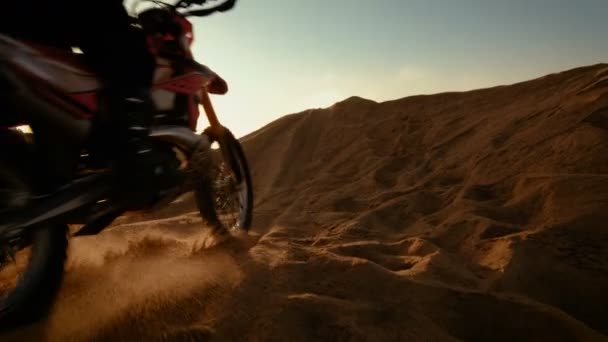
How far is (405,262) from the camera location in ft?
6.83

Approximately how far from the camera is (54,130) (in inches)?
56.8

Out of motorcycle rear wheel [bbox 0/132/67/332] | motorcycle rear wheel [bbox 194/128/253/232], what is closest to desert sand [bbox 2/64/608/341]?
motorcycle rear wheel [bbox 0/132/67/332]

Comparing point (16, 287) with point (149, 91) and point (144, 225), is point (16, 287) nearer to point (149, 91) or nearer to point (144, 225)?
point (149, 91)

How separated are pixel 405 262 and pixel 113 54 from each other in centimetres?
152

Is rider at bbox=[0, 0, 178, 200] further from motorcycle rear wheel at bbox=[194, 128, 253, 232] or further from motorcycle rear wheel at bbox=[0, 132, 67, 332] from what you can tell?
motorcycle rear wheel at bbox=[194, 128, 253, 232]

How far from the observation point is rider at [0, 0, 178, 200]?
1.43 metres

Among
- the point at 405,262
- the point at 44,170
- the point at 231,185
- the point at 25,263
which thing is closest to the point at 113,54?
the point at 44,170

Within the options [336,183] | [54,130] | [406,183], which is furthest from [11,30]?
[336,183]

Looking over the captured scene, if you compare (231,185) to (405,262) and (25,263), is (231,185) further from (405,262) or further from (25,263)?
(25,263)

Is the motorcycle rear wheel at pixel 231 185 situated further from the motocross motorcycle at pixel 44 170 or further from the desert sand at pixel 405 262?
the motocross motorcycle at pixel 44 170

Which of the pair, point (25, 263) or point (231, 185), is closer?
point (25, 263)

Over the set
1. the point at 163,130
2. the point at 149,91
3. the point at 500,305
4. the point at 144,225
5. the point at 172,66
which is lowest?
the point at 500,305

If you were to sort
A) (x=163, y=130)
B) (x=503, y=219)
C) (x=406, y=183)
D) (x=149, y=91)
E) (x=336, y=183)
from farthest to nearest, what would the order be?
(x=336, y=183), (x=406, y=183), (x=503, y=219), (x=163, y=130), (x=149, y=91)

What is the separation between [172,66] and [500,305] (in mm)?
1720
